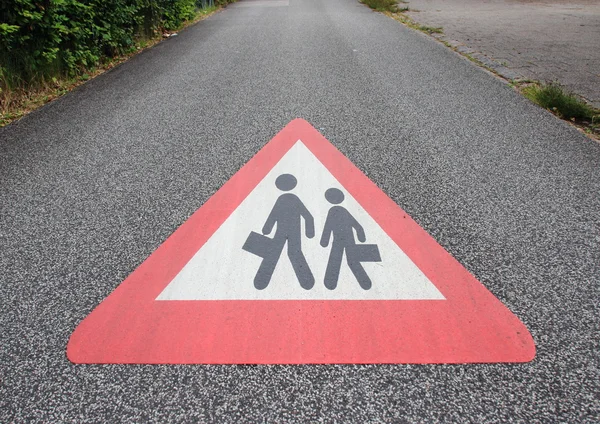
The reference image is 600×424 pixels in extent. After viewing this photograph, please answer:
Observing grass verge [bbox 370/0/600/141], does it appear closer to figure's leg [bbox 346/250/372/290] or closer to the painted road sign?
the painted road sign

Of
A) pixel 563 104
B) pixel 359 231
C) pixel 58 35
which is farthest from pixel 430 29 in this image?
pixel 359 231

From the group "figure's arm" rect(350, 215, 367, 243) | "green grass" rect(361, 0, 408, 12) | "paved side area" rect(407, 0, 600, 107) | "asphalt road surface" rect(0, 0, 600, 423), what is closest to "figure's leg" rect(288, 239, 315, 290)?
"figure's arm" rect(350, 215, 367, 243)

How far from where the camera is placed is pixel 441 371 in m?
1.46

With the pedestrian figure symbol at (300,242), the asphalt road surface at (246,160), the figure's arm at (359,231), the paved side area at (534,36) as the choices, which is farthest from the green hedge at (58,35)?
the paved side area at (534,36)

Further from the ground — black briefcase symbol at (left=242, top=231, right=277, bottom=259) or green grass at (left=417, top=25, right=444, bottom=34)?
green grass at (left=417, top=25, right=444, bottom=34)

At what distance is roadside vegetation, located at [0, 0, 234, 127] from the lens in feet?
14.9

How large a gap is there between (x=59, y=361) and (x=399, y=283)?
1474 mm

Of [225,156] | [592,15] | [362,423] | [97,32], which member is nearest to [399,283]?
[362,423]

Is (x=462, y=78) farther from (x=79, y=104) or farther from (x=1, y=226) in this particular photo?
(x=1, y=226)

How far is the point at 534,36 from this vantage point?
8.73 m

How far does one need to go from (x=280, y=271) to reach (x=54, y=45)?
5178 millimetres

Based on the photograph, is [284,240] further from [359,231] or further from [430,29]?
[430,29]

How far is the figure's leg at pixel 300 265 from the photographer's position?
1863 millimetres

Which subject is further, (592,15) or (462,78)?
(592,15)
